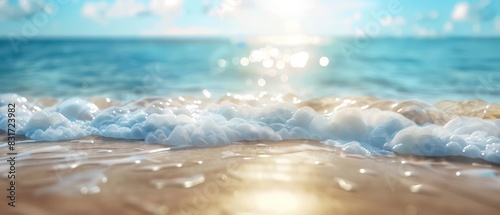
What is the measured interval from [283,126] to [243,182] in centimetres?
157

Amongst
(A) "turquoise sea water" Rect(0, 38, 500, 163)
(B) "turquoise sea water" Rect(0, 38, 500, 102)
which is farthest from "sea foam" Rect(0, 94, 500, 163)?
(B) "turquoise sea water" Rect(0, 38, 500, 102)

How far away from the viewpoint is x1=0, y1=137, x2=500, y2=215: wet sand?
2439 mm

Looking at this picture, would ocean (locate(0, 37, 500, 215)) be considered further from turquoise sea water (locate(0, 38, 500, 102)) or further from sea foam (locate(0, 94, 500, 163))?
turquoise sea water (locate(0, 38, 500, 102))

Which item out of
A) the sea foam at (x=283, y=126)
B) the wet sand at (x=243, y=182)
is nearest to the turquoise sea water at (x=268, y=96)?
the sea foam at (x=283, y=126)

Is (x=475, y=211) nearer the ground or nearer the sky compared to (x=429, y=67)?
nearer the ground

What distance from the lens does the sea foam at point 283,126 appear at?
3.75 m

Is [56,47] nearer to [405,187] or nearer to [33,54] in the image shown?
[33,54]

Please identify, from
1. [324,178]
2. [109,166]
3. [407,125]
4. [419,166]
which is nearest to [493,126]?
[407,125]

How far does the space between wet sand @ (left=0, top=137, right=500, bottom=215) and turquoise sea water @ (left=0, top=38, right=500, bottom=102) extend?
4331 millimetres

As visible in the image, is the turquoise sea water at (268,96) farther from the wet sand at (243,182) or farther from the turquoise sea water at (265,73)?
the wet sand at (243,182)

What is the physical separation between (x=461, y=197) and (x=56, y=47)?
2077cm

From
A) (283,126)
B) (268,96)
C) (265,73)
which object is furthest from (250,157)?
(265,73)

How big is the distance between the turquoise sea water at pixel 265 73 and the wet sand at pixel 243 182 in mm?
4331

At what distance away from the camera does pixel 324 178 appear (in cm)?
285
